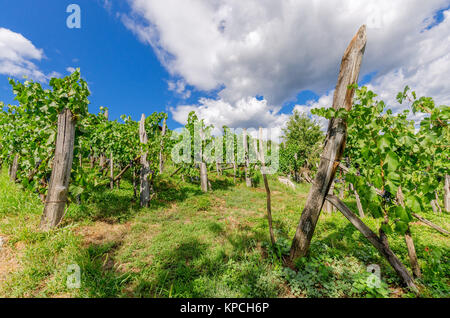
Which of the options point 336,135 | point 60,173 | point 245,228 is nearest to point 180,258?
point 245,228

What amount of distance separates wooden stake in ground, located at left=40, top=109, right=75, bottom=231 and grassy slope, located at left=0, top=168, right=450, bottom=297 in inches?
11.3

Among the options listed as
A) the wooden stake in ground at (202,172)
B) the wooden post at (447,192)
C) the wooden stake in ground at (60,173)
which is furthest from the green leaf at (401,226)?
the wooden post at (447,192)

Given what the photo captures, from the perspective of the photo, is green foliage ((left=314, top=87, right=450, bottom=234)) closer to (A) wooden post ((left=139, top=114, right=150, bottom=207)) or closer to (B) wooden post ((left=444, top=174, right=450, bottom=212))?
(A) wooden post ((left=139, top=114, right=150, bottom=207))

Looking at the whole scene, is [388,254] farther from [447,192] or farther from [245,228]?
[447,192]

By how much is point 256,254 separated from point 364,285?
1.43 metres

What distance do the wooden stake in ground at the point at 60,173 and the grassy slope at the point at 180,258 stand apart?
0.94 ft

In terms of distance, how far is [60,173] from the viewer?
3.00 metres

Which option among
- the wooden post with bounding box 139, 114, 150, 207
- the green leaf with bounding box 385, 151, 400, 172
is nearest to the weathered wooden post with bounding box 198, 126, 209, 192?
the wooden post with bounding box 139, 114, 150, 207

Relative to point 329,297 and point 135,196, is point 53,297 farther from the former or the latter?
point 135,196

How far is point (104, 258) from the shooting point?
2752 mm

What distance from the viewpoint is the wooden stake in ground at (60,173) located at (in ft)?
9.66

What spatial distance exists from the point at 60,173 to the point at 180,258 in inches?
108

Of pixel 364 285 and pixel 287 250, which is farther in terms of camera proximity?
pixel 287 250
